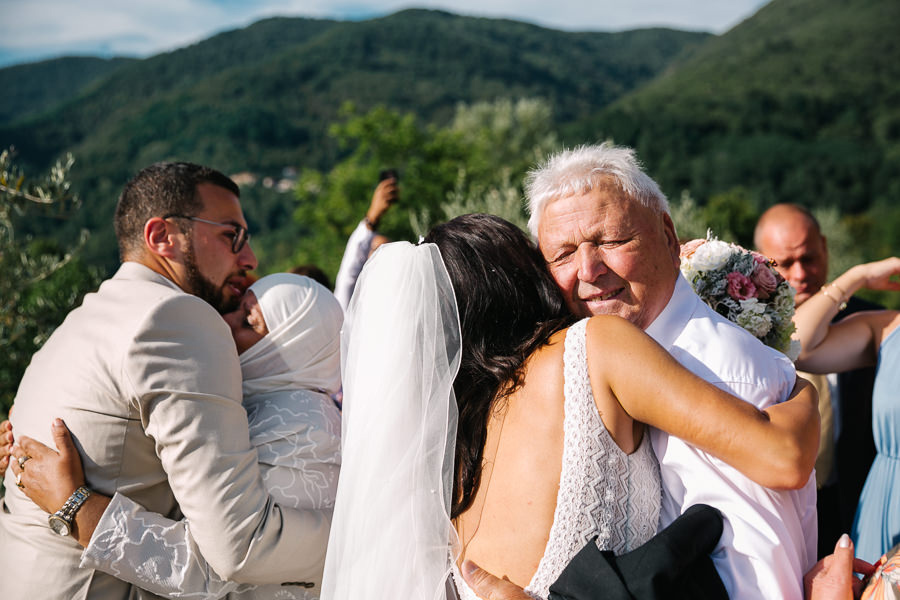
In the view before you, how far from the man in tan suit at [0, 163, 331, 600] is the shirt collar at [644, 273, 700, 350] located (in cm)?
134

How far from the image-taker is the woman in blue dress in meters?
3.16

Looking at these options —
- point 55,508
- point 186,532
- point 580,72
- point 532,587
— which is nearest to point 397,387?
point 532,587

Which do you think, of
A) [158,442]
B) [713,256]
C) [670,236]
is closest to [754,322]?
[713,256]

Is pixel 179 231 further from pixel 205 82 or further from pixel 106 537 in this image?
pixel 205 82

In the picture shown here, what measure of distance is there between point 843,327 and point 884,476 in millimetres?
866

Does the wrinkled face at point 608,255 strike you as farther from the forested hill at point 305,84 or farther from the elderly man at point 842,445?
the forested hill at point 305,84

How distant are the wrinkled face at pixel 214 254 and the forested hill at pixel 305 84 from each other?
4512 centimetres

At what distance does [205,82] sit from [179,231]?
82.3m

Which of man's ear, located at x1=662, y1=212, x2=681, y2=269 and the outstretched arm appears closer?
man's ear, located at x1=662, y1=212, x2=681, y2=269

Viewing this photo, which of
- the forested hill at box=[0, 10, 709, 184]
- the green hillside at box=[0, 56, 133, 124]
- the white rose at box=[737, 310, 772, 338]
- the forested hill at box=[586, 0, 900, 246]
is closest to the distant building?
the forested hill at box=[0, 10, 709, 184]

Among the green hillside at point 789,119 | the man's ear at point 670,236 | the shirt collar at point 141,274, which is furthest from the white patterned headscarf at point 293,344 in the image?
the green hillside at point 789,119

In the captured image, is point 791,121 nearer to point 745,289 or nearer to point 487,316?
point 745,289

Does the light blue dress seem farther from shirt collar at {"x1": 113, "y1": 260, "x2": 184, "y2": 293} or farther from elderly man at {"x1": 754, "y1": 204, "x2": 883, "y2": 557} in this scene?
shirt collar at {"x1": 113, "y1": 260, "x2": 184, "y2": 293}

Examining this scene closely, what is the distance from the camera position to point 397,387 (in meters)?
2.22
